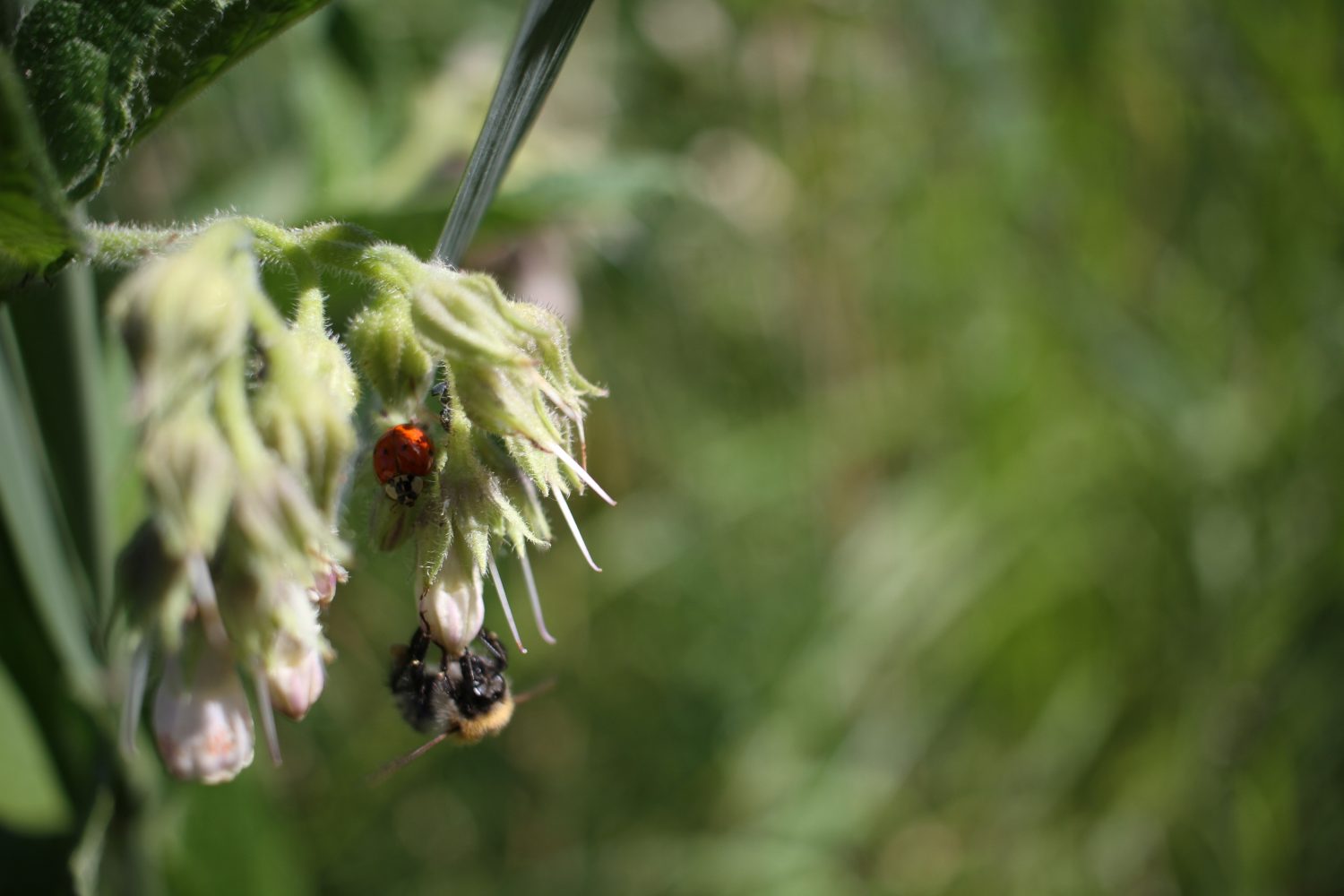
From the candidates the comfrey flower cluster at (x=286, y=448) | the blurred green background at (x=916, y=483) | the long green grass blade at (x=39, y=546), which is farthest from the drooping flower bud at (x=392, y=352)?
the blurred green background at (x=916, y=483)

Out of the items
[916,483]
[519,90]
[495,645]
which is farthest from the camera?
[916,483]

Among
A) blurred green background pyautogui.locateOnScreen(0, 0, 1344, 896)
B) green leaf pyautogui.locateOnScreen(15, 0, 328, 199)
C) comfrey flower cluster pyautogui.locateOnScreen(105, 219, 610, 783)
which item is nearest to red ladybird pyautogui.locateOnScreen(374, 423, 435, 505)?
comfrey flower cluster pyautogui.locateOnScreen(105, 219, 610, 783)

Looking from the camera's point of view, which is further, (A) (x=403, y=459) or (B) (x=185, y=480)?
(A) (x=403, y=459)

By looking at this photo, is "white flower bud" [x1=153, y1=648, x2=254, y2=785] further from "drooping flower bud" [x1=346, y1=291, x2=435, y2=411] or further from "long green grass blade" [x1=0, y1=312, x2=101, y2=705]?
"long green grass blade" [x1=0, y1=312, x2=101, y2=705]

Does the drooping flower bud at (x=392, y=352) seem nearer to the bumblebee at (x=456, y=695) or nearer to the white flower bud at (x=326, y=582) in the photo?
the white flower bud at (x=326, y=582)

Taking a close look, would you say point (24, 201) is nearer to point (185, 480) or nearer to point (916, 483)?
point (185, 480)

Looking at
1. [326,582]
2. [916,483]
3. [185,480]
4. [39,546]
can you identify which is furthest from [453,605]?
[916,483]
